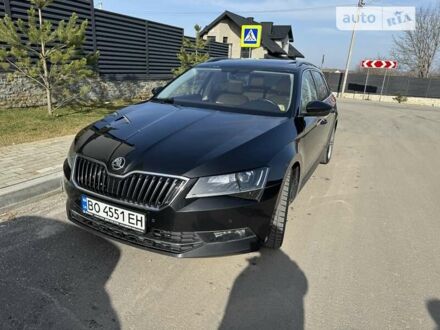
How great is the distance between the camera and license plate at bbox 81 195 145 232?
A: 2.46 meters

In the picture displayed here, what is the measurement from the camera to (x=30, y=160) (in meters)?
4.98

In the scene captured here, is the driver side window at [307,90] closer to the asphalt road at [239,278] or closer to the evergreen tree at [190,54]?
the asphalt road at [239,278]

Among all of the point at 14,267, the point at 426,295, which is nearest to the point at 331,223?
the point at 426,295

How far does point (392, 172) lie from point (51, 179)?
5.43 meters

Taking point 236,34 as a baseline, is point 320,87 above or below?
below

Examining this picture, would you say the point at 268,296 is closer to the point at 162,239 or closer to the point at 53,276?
the point at 162,239

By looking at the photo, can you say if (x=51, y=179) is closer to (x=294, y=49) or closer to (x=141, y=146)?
(x=141, y=146)

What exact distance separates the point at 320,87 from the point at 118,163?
364 cm

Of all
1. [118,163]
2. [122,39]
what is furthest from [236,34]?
[118,163]

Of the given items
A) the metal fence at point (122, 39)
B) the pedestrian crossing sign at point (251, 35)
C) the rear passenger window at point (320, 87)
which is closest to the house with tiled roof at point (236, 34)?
the metal fence at point (122, 39)

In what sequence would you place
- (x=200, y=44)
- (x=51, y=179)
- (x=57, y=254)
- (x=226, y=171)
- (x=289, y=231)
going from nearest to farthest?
(x=226, y=171) < (x=57, y=254) < (x=289, y=231) < (x=51, y=179) < (x=200, y=44)

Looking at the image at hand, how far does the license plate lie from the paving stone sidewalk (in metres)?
1.90

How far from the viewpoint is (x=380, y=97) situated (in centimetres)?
3036

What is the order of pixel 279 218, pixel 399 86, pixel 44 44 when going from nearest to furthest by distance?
1. pixel 279 218
2. pixel 44 44
3. pixel 399 86
